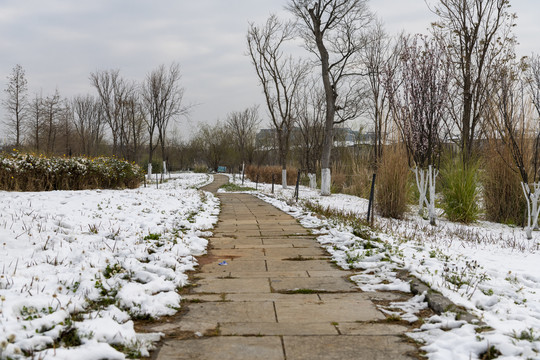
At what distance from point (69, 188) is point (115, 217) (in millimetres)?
6735

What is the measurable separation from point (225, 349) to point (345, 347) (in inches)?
30.1

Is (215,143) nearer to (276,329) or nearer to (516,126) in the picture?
(516,126)

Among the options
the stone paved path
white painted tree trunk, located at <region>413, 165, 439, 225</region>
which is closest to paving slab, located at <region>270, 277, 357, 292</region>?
the stone paved path

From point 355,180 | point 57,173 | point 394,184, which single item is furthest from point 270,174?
point 394,184

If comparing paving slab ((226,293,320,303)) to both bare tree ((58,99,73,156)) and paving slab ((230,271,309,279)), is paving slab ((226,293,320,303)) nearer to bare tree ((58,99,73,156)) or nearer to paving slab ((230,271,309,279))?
paving slab ((230,271,309,279))

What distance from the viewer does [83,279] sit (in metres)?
3.48

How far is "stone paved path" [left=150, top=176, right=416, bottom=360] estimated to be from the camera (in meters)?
2.42

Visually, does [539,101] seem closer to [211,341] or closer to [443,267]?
[443,267]

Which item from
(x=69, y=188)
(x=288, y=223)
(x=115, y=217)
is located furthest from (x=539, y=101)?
(x=69, y=188)

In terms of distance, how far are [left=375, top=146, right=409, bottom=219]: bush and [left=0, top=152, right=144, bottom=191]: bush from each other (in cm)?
966

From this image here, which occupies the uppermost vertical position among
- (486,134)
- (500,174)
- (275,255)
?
(486,134)

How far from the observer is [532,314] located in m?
3.01

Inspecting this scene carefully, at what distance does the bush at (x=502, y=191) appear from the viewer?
1050 centimetres

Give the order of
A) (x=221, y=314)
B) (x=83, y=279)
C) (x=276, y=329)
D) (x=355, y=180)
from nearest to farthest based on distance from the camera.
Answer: (x=276, y=329) < (x=221, y=314) < (x=83, y=279) < (x=355, y=180)
